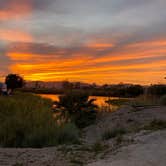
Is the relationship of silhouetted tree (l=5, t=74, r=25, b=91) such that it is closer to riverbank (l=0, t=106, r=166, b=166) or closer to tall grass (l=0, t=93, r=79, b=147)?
tall grass (l=0, t=93, r=79, b=147)

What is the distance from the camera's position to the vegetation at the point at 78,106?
1004 inches

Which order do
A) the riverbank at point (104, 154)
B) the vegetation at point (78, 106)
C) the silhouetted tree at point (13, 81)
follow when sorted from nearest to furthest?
the riverbank at point (104, 154), the vegetation at point (78, 106), the silhouetted tree at point (13, 81)

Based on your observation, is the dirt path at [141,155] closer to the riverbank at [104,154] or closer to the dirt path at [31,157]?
the riverbank at [104,154]

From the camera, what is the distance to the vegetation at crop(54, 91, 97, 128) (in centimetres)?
2550

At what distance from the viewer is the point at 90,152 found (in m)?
11.6

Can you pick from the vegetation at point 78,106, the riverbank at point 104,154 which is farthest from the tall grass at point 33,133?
the vegetation at point 78,106

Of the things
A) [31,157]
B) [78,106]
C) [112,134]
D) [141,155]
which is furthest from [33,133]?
[78,106]

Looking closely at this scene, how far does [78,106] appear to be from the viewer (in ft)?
86.1

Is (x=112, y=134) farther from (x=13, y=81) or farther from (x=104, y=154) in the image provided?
(x=13, y=81)

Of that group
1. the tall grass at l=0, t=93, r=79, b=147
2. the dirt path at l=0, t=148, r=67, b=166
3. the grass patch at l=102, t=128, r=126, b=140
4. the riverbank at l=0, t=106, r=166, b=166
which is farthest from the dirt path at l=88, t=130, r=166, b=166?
the tall grass at l=0, t=93, r=79, b=147

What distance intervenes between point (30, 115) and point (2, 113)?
243 centimetres

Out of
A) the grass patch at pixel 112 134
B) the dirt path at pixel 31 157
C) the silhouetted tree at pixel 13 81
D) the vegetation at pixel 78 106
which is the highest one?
the silhouetted tree at pixel 13 81

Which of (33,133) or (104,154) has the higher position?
(33,133)

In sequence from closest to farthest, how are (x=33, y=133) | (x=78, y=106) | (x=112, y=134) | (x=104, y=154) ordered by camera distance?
(x=104, y=154) → (x=33, y=133) → (x=112, y=134) → (x=78, y=106)
